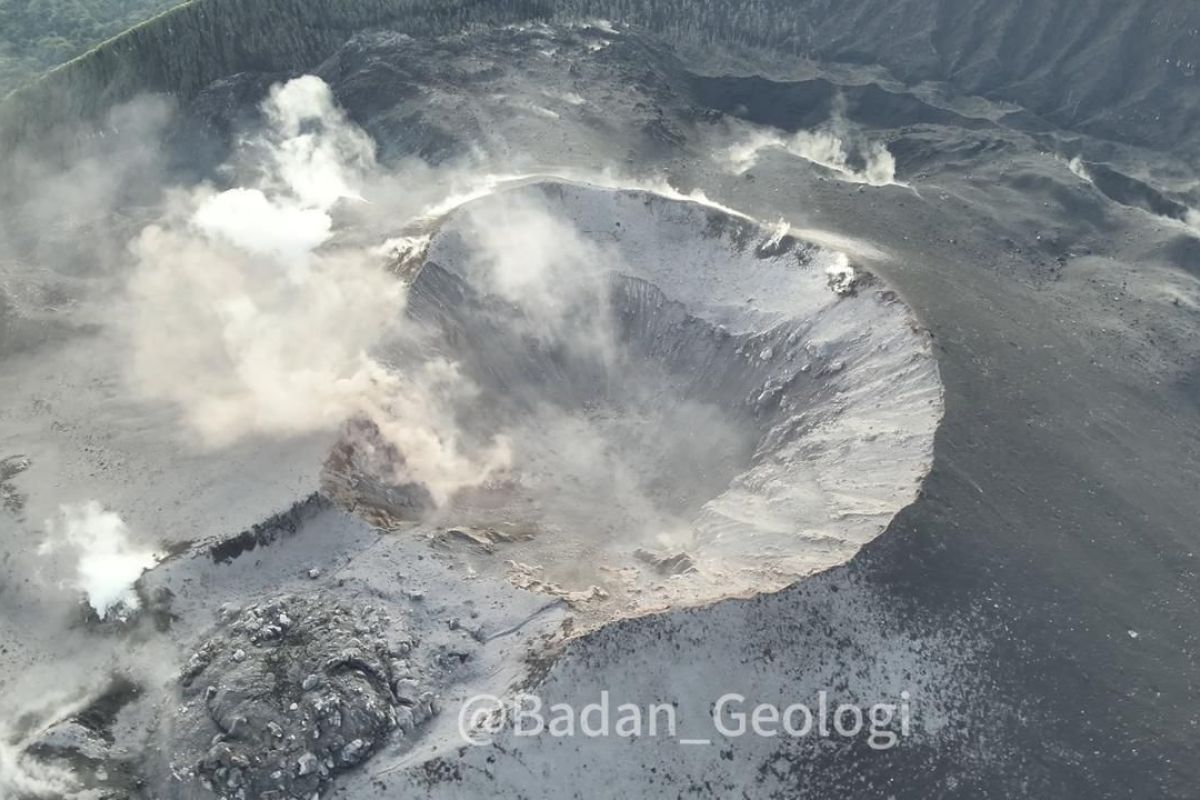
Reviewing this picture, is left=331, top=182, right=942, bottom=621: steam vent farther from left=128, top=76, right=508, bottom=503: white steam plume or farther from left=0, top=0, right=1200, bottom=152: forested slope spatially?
left=0, top=0, right=1200, bottom=152: forested slope

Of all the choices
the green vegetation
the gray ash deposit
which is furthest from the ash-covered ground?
the green vegetation

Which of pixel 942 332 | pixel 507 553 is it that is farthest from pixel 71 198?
pixel 942 332

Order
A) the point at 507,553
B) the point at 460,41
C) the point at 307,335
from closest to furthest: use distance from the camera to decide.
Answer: the point at 507,553, the point at 307,335, the point at 460,41

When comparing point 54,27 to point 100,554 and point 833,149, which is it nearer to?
point 833,149

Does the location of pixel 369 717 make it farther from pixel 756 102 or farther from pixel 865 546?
pixel 756 102

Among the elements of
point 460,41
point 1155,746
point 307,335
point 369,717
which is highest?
point 460,41

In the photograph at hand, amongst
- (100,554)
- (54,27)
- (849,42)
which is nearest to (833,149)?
(849,42)

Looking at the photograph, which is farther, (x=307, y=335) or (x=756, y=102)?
(x=756, y=102)

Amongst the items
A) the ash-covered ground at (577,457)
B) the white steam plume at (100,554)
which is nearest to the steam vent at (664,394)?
the ash-covered ground at (577,457)
